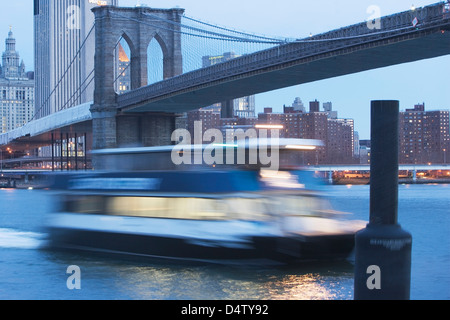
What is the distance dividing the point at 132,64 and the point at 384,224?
56599mm

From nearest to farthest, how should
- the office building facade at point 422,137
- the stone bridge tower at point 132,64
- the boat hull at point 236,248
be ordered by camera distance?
the boat hull at point 236,248 → the stone bridge tower at point 132,64 → the office building facade at point 422,137

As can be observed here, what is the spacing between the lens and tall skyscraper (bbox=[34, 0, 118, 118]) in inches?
6152

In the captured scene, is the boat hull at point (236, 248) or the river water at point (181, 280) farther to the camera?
the boat hull at point (236, 248)

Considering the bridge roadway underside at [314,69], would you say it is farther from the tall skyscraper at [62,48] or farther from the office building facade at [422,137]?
the tall skyscraper at [62,48]

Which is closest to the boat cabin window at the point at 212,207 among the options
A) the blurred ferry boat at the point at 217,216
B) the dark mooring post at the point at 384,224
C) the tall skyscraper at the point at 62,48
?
the blurred ferry boat at the point at 217,216

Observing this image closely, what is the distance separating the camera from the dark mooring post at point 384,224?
5.04m

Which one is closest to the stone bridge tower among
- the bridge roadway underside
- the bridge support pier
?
the bridge support pier

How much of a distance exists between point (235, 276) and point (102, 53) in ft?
157

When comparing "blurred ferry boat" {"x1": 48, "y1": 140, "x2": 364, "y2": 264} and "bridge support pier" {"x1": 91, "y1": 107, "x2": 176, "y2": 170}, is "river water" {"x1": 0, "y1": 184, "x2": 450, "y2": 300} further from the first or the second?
"bridge support pier" {"x1": 91, "y1": 107, "x2": 176, "y2": 170}

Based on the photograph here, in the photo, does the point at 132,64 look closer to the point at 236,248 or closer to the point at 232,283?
the point at 236,248

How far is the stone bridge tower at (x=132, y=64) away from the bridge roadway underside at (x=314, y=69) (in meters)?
3.78

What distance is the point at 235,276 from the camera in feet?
43.2
